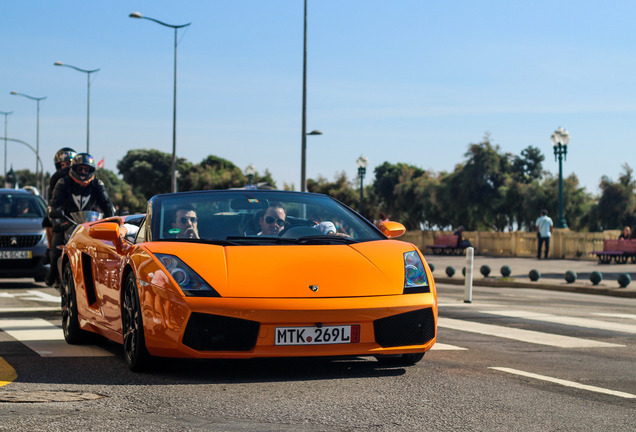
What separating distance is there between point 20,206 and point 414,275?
43.1 ft

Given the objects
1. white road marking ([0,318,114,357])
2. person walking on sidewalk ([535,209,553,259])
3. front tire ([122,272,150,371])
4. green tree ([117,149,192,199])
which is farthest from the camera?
green tree ([117,149,192,199])

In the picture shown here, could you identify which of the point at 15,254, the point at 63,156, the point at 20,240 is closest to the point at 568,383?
the point at 63,156

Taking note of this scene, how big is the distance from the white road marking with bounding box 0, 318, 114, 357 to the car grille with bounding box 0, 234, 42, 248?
22.6ft

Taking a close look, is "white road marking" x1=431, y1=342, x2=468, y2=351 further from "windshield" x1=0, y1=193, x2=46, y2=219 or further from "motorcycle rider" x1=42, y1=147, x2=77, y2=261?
"windshield" x1=0, y1=193, x2=46, y2=219

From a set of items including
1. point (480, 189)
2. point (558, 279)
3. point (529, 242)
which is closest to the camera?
point (558, 279)

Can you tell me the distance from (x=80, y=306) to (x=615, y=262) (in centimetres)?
2593

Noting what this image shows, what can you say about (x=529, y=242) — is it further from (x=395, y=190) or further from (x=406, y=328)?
(x=406, y=328)

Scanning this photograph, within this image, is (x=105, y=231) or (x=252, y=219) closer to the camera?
(x=105, y=231)

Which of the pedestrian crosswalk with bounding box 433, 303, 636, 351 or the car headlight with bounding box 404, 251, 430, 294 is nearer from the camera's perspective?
the car headlight with bounding box 404, 251, 430, 294

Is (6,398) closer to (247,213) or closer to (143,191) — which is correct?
(247,213)

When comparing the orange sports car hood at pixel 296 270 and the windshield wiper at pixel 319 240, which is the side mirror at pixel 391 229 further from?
the orange sports car hood at pixel 296 270

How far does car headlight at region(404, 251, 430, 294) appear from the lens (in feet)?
20.8

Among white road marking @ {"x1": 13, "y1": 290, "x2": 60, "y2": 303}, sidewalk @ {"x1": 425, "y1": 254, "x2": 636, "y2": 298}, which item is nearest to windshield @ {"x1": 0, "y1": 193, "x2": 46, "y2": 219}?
white road marking @ {"x1": 13, "y1": 290, "x2": 60, "y2": 303}

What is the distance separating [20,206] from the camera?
18.1 metres
